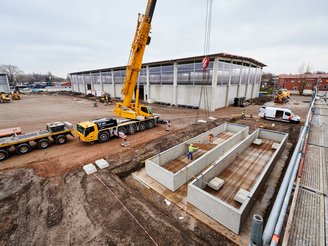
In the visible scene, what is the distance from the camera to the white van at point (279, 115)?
1659cm

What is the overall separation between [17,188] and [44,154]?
359cm

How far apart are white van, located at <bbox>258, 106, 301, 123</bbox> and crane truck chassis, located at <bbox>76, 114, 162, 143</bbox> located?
13847 mm

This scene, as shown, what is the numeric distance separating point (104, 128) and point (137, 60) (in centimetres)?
617

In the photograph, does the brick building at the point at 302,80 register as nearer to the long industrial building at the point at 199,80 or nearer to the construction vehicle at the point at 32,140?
the long industrial building at the point at 199,80

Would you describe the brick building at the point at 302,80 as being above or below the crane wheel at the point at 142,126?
above

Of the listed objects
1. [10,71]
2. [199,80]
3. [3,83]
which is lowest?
[3,83]

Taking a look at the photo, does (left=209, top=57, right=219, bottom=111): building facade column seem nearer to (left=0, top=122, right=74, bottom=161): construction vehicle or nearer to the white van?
the white van

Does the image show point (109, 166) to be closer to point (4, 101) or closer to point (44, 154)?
point (44, 154)

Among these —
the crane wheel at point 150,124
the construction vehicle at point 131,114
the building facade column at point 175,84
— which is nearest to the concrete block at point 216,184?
the construction vehicle at point 131,114

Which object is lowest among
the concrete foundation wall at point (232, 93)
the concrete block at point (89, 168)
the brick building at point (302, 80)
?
the concrete block at point (89, 168)

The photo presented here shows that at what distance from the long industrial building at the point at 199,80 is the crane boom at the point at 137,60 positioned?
7860 mm

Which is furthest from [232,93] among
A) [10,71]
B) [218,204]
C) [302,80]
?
[10,71]

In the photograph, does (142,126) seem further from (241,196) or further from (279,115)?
(279,115)

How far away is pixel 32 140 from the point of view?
34.1 ft
